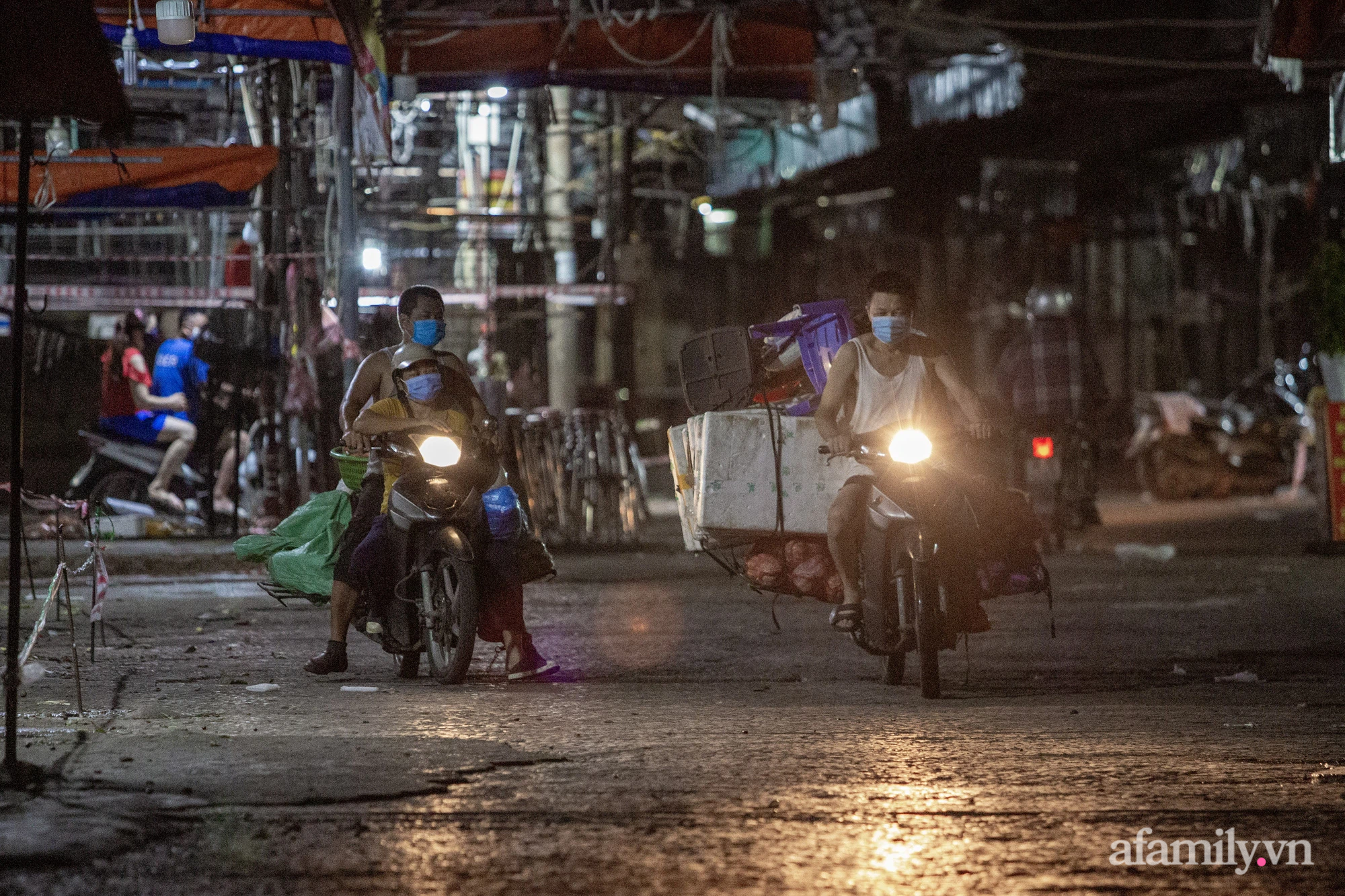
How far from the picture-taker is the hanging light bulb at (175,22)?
10.9 metres

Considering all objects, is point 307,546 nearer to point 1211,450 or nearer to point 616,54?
point 616,54

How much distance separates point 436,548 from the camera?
7391 millimetres

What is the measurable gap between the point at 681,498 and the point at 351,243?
5576 mm

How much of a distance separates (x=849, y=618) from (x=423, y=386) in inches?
87.8

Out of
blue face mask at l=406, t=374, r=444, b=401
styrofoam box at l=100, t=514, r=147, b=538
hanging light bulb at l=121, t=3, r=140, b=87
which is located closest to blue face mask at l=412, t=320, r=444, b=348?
blue face mask at l=406, t=374, r=444, b=401

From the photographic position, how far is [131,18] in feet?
38.8

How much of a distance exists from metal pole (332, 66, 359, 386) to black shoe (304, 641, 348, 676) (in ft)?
17.4

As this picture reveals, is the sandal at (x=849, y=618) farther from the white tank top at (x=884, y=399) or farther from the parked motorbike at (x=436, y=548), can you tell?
the parked motorbike at (x=436, y=548)

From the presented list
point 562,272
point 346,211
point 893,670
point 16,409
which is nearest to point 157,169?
point 346,211

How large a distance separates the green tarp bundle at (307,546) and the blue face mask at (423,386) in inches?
36.6

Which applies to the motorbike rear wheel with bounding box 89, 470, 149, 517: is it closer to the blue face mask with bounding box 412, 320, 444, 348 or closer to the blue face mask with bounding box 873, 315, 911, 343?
the blue face mask with bounding box 412, 320, 444, 348

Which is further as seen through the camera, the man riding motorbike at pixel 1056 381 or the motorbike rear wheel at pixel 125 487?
the motorbike rear wheel at pixel 125 487

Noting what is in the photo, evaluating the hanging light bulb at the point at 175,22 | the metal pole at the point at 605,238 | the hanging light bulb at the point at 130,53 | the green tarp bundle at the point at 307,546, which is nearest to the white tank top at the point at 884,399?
the green tarp bundle at the point at 307,546

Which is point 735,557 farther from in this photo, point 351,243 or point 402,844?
point 351,243
